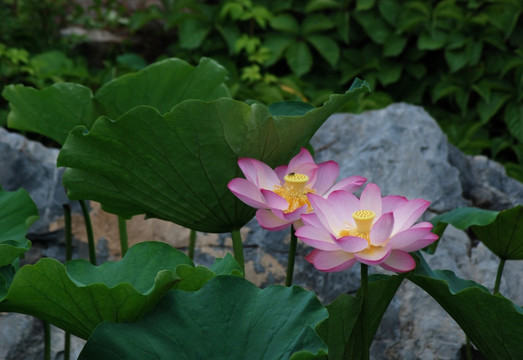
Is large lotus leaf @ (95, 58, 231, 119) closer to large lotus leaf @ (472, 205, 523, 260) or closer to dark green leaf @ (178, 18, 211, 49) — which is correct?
large lotus leaf @ (472, 205, 523, 260)

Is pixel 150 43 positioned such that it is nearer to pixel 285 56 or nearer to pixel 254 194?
pixel 285 56

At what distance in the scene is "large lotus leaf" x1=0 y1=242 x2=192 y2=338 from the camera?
0.81m

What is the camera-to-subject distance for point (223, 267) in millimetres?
950

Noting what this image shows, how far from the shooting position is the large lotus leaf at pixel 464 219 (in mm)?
1086

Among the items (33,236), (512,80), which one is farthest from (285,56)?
(33,236)

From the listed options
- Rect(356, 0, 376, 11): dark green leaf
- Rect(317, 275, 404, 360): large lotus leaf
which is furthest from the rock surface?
Rect(356, 0, 376, 11): dark green leaf

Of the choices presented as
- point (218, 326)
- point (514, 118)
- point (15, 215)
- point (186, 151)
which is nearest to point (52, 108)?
A: point (15, 215)

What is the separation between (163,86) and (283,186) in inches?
16.4

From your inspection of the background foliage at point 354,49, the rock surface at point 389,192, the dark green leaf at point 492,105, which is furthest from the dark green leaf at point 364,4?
the rock surface at point 389,192

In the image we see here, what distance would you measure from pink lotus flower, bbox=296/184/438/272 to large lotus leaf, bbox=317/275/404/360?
127 millimetres

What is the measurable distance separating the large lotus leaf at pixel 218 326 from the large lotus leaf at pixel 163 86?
1.69ft

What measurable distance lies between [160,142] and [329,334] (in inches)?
13.7

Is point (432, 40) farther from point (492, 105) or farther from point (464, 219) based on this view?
point (464, 219)

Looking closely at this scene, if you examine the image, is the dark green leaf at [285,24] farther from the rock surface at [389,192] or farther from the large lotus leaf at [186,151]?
the large lotus leaf at [186,151]
